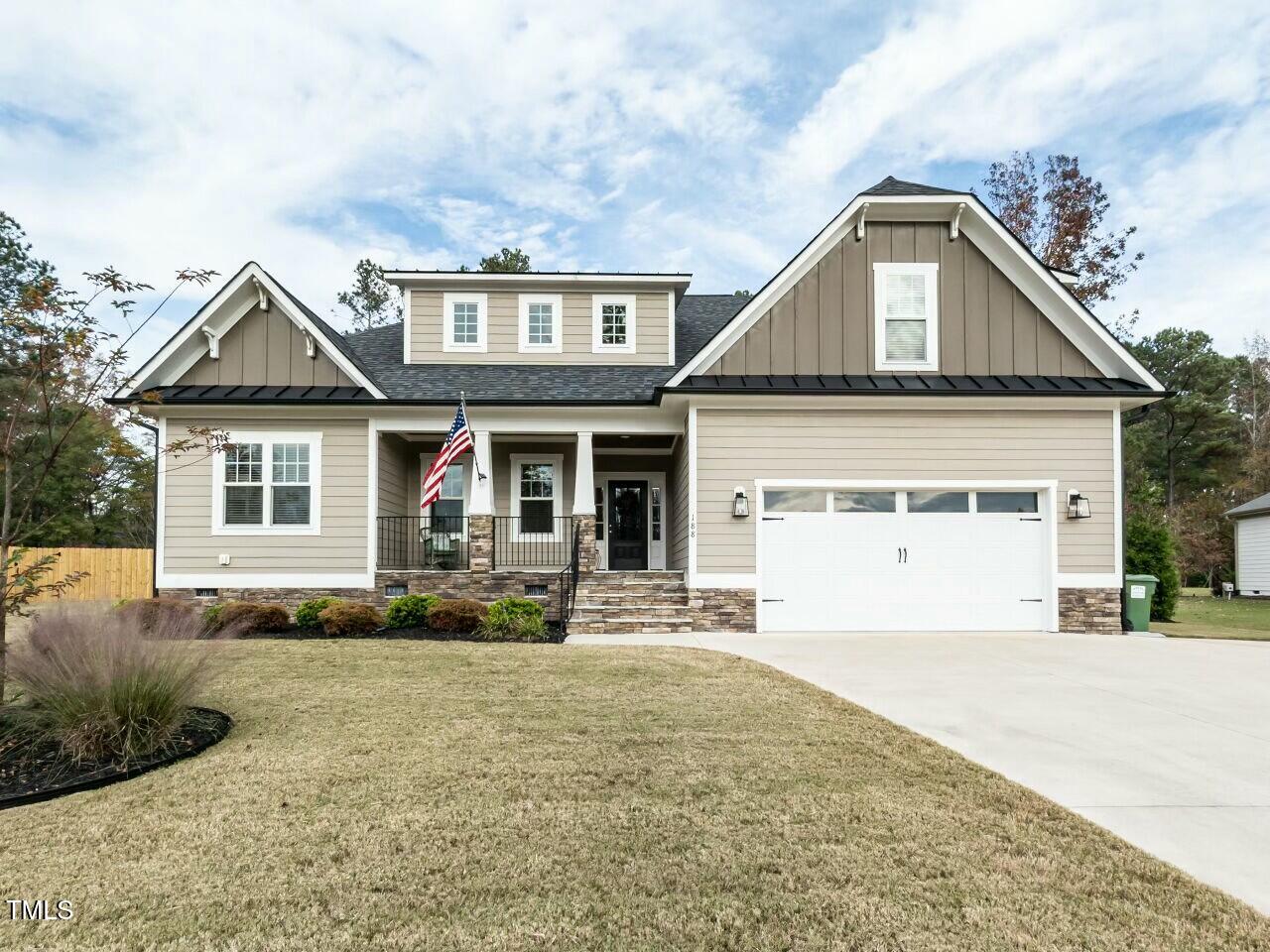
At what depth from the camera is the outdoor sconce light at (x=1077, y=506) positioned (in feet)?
38.7

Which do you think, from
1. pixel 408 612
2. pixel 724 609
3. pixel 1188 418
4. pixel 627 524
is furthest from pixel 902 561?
pixel 1188 418

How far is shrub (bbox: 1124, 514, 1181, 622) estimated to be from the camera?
45.5 ft

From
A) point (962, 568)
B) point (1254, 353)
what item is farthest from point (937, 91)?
point (1254, 353)

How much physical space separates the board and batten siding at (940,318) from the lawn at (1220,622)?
4.89 metres

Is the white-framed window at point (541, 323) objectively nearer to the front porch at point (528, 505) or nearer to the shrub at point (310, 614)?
the front porch at point (528, 505)

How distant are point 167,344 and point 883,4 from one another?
13.0 metres

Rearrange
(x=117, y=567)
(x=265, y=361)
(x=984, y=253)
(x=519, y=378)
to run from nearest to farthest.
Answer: (x=984, y=253) → (x=265, y=361) → (x=519, y=378) → (x=117, y=567)

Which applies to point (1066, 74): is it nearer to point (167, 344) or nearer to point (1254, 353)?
point (167, 344)

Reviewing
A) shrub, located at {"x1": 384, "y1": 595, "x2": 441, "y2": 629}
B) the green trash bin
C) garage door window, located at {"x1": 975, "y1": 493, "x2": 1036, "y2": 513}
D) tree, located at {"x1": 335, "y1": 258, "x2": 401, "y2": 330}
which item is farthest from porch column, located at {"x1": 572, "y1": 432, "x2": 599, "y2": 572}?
tree, located at {"x1": 335, "y1": 258, "x2": 401, "y2": 330}

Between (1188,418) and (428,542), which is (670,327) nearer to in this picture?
(428,542)

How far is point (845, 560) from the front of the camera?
11.9 meters

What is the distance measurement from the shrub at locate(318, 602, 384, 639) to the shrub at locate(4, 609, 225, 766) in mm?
5472

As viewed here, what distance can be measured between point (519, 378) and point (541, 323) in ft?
5.62

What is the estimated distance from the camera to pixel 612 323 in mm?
15445
